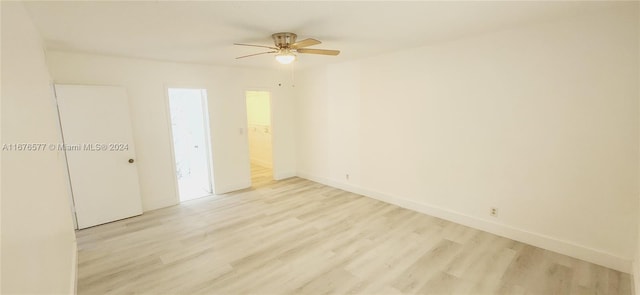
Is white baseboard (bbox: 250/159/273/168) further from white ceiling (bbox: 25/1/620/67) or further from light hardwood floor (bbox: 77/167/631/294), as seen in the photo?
white ceiling (bbox: 25/1/620/67)

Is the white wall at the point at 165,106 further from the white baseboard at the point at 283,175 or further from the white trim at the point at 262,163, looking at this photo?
the white trim at the point at 262,163

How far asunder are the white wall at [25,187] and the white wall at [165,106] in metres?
1.64

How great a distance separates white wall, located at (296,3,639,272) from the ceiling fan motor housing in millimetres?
1752

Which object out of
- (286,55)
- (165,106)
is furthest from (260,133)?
(286,55)

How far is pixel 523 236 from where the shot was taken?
3.03 metres

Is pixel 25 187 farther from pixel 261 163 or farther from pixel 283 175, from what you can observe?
pixel 261 163

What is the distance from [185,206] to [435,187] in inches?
155

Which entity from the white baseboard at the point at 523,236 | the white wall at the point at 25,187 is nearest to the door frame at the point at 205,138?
the white wall at the point at 25,187

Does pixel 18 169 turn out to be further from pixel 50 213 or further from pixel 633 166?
pixel 633 166

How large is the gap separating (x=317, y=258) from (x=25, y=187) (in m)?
2.28

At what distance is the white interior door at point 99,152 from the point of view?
346 cm

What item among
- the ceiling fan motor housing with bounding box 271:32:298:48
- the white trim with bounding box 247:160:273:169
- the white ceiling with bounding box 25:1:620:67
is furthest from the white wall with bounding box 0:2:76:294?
the white trim with bounding box 247:160:273:169

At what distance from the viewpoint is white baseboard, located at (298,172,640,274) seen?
255cm

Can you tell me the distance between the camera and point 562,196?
109 inches
